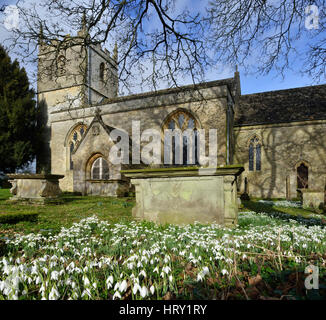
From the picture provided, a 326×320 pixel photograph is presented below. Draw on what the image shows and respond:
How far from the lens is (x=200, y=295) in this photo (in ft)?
5.35

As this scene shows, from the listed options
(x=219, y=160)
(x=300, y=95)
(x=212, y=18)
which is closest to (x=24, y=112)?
(x=219, y=160)

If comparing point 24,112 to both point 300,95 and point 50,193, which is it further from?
point 300,95

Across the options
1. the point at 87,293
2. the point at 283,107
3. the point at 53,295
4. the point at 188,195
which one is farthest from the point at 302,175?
the point at 53,295

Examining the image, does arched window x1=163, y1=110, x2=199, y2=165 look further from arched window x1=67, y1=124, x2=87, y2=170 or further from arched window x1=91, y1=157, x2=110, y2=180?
arched window x1=67, y1=124, x2=87, y2=170

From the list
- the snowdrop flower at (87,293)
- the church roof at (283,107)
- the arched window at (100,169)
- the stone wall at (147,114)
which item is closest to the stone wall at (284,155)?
the church roof at (283,107)

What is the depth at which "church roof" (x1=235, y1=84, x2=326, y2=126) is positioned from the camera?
1599 centimetres

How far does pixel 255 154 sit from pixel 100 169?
12.8m

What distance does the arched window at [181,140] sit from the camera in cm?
1519

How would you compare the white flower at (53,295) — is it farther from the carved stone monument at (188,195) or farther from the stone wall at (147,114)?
the stone wall at (147,114)

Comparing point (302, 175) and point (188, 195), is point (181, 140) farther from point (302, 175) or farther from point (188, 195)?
point (188, 195)

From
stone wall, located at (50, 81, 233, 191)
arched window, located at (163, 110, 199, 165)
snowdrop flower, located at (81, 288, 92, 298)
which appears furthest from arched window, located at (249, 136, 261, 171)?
snowdrop flower, located at (81, 288, 92, 298)

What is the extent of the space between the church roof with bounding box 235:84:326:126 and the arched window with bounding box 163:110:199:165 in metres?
4.88

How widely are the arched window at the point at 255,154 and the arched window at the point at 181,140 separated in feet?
17.8
